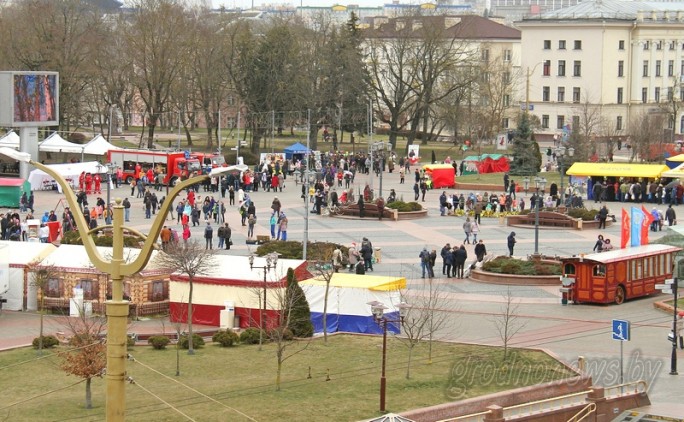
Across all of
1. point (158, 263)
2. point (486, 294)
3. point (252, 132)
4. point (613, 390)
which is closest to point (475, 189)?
point (252, 132)

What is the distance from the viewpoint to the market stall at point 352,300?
3400 cm

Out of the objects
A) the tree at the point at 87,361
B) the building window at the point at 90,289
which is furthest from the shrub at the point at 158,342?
the building window at the point at 90,289

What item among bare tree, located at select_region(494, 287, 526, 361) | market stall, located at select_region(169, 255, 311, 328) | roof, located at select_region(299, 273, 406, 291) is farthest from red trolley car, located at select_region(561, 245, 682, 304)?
market stall, located at select_region(169, 255, 311, 328)

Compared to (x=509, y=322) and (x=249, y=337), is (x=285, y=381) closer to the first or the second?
(x=249, y=337)

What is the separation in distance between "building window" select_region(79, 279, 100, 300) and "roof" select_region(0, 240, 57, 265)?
1948 millimetres

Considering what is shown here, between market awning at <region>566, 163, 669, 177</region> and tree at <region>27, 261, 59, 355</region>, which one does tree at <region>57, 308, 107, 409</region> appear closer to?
tree at <region>27, 261, 59, 355</region>

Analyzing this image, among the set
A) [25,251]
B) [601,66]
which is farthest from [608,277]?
[601,66]

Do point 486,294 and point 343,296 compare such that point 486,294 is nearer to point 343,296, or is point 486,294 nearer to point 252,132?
point 343,296

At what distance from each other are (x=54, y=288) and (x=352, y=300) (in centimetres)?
888

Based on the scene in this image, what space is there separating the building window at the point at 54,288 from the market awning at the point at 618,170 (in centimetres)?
3348

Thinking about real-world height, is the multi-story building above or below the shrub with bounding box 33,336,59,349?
above

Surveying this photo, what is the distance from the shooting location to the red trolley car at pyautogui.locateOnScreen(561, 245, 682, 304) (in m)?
38.1

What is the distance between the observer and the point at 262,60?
299 feet

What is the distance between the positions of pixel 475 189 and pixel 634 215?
27460mm
